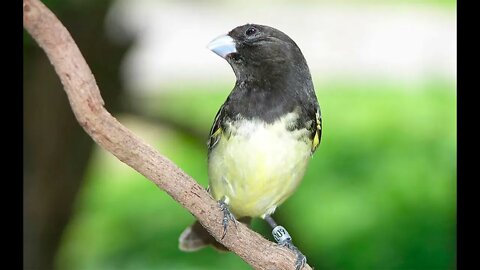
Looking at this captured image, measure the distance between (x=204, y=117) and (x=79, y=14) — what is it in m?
0.56

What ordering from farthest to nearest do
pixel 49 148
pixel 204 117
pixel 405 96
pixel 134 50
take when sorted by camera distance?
pixel 405 96
pixel 204 117
pixel 134 50
pixel 49 148

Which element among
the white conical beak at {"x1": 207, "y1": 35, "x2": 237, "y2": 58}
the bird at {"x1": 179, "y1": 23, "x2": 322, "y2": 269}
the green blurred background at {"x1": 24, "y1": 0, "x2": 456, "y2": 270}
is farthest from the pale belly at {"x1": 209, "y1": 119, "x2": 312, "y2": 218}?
the green blurred background at {"x1": 24, "y1": 0, "x2": 456, "y2": 270}

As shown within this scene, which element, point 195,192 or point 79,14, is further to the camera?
point 79,14

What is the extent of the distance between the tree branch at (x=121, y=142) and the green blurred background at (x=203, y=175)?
589mm

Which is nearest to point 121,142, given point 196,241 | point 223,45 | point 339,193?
point 223,45

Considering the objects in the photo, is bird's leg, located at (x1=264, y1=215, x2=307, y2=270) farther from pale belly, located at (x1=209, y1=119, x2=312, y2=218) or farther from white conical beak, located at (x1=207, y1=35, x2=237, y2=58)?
white conical beak, located at (x1=207, y1=35, x2=237, y2=58)

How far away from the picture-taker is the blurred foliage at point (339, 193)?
1.90 m

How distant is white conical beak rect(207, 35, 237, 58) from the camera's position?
1101 mm

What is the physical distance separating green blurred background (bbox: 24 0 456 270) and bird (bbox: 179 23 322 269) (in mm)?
A: 513

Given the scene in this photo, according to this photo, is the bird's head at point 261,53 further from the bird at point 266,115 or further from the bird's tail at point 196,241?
the bird's tail at point 196,241

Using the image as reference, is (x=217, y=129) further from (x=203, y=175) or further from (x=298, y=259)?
(x=203, y=175)
